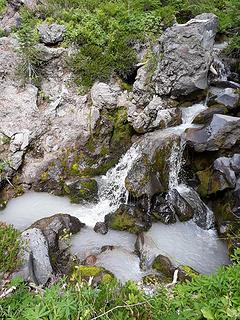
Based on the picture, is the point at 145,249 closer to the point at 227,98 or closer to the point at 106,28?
the point at 227,98

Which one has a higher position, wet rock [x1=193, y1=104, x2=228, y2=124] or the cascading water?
wet rock [x1=193, y1=104, x2=228, y2=124]

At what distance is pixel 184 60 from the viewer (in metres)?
12.6

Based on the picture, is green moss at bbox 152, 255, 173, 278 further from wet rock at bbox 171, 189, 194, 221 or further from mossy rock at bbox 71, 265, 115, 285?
wet rock at bbox 171, 189, 194, 221

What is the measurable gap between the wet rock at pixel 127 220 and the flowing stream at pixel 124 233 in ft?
0.59

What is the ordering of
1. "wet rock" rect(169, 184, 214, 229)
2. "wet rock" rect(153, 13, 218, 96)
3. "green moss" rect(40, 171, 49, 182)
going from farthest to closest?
"wet rock" rect(153, 13, 218, 96) → "green moss" rect(40, 171, 49, 182) → "wet rock" rect(169, 184, 214, 229)

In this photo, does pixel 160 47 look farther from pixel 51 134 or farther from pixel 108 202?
pixel 108 202

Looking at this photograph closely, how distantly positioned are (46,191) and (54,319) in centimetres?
938

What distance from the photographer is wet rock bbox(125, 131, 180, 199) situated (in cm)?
989

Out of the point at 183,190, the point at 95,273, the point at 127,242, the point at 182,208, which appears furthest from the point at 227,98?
the point at 95,273

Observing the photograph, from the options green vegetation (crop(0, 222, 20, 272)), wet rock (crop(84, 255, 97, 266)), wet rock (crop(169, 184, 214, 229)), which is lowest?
wet rock (crop(169, 184, 214, 229))

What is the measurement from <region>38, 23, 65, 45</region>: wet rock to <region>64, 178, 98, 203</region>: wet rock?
7.28 meters

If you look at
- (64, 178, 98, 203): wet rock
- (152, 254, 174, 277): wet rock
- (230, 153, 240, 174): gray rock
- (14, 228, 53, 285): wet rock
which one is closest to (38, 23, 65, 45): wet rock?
(64, 178, 98, 203): wet rock

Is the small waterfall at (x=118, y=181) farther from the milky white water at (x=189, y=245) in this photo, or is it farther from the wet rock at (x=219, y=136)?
the wet rock at (x=219, y=136)

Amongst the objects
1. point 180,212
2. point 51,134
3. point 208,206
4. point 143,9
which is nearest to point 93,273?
point 180,212
